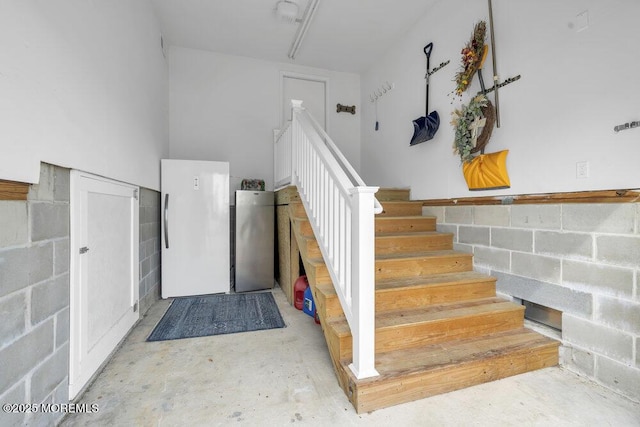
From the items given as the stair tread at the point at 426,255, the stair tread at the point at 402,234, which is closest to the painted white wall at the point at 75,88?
the stair tread at the point at 426,255

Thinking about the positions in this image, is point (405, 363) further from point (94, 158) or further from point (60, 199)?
point (94, 158)

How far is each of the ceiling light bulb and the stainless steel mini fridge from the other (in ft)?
6.78

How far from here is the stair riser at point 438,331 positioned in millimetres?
1846

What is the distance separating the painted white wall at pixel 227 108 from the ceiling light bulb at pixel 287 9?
3.90 ft

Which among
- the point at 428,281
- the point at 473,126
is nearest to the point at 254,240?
the point at 428,281

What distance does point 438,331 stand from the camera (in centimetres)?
199

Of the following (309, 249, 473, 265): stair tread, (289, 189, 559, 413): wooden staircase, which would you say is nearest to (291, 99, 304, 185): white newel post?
(289, 189, 559, 413): wooden staircase

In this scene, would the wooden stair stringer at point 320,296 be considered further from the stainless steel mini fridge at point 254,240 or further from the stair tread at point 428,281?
the stainless steel mini fridge at point 254,240

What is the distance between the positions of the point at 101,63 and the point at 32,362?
172 cm

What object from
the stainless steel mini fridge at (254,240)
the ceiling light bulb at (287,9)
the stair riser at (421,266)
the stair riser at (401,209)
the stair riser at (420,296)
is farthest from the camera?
the stainless steel mini fridge at (254,240)

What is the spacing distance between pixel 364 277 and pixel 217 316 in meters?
1.90

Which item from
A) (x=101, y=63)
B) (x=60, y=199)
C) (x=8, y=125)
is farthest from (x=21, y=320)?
(x=101, y=63)

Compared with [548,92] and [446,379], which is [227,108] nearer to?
[548,92]

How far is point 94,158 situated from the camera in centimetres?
175
